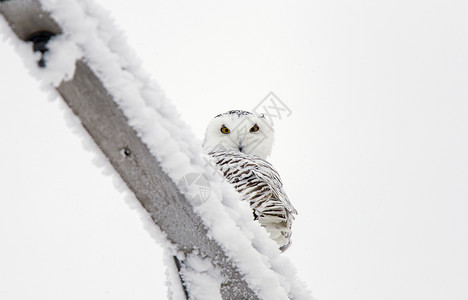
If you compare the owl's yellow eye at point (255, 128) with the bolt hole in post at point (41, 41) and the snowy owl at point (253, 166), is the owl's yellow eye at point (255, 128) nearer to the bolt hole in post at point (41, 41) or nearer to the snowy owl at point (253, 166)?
the snowy owl at point (253, 166)

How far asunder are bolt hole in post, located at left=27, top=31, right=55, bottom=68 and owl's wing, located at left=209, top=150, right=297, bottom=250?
1.81 metres

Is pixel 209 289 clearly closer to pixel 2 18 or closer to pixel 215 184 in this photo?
pixel 215 184

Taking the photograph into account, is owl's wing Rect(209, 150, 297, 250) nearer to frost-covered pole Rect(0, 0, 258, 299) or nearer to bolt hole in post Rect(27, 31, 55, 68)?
frost-covered pole Rect(0, 0, 258, 299)

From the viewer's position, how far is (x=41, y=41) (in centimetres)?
81

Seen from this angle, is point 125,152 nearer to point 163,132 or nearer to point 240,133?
point 163,132

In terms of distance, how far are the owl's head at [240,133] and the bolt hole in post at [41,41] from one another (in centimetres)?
264

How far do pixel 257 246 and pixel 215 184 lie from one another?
232 mm

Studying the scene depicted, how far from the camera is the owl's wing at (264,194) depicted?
2.50 m

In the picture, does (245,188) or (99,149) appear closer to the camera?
(99,149)

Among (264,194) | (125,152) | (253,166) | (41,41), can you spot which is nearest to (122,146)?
(125,152)

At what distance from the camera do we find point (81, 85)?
2.78 ft

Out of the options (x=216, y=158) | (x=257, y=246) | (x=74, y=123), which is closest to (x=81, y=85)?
(x=74, y=123)

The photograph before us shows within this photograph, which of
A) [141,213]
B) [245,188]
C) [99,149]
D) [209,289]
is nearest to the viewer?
[99,149]

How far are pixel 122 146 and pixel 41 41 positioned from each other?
250 mm
